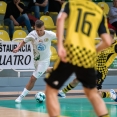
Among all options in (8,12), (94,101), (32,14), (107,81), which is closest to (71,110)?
(94,101)

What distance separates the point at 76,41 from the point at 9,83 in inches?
337

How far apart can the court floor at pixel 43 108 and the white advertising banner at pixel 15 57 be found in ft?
4.69

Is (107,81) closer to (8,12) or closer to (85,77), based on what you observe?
(8,12)

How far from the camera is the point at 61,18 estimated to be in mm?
6062

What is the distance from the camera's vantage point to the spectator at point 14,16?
16100mm

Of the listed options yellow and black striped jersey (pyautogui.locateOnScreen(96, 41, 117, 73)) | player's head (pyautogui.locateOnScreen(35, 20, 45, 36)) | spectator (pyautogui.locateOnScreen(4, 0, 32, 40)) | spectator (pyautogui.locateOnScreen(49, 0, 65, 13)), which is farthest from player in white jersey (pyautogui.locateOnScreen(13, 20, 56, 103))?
spectator (pyautogui.locateOnScreen(49, 0, 65, 13))

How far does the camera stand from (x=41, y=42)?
1165 cm

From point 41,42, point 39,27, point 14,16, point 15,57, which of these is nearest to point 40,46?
point 41,42

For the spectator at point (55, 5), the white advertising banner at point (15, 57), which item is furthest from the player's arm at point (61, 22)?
the spectator at point (55, 5)

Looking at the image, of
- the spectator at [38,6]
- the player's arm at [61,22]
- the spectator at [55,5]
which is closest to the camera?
the player's arm at [61,22]

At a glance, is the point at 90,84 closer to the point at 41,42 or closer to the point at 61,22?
the point at 61,22

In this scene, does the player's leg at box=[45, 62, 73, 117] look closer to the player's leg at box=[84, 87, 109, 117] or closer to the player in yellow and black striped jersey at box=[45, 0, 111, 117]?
the player in yellow and black striped jersey at box=[45, 0, 111, 117]

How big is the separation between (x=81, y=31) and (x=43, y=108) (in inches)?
188

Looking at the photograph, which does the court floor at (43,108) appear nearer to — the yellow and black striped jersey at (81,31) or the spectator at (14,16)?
the yellow and black striped jersey at (81,31)
